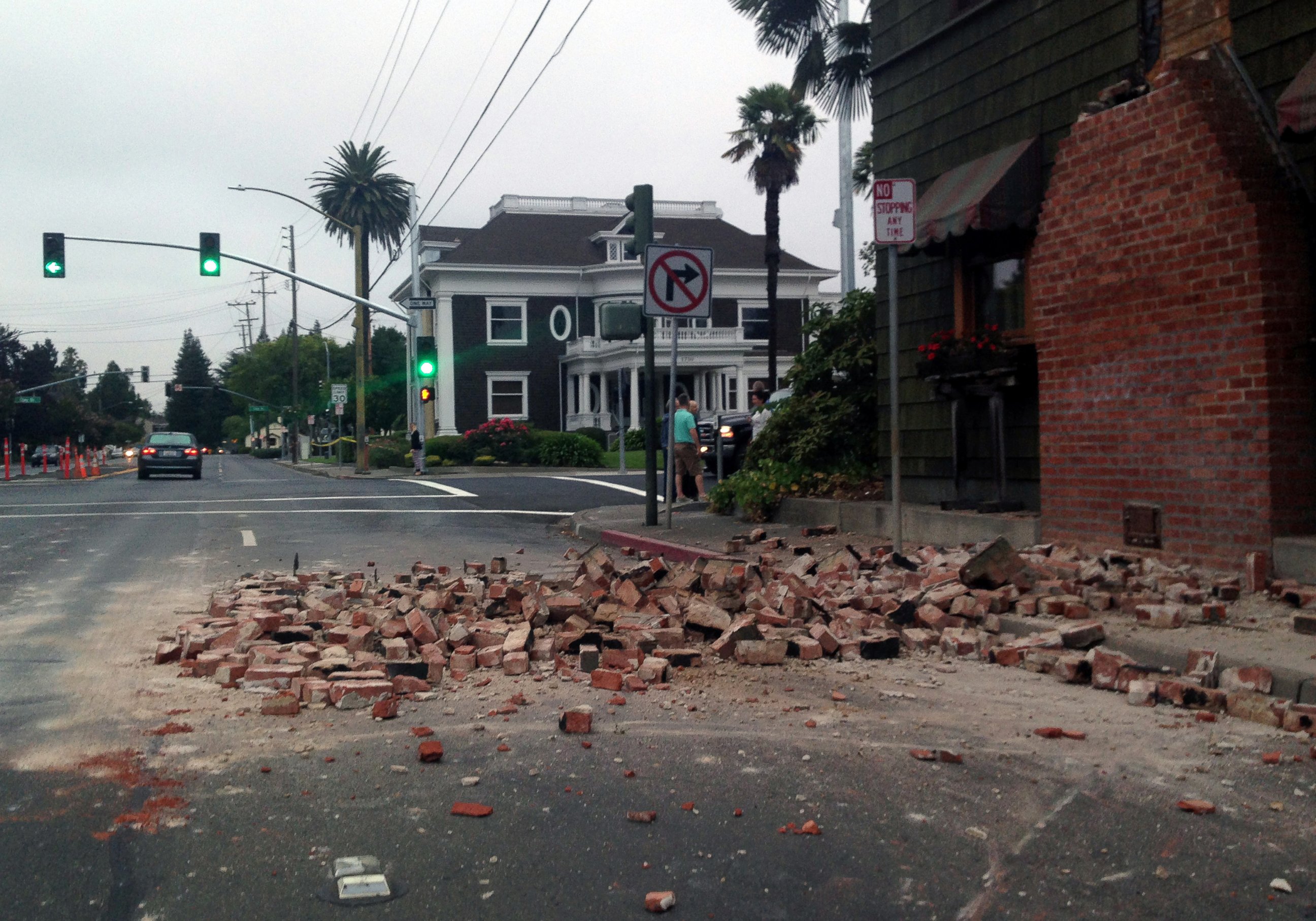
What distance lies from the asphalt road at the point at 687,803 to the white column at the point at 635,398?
132ft

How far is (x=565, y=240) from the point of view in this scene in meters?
52.5

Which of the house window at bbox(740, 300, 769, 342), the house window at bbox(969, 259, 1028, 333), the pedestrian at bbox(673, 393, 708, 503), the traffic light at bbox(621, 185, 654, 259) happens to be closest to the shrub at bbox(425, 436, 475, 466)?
the house window at bbox(740, 300, 769, 342)

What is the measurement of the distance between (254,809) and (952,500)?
320 inches

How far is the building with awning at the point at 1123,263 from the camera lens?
7.35 m

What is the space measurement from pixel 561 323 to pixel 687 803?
47.8 metres

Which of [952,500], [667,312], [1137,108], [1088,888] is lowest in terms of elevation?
[1088,888]

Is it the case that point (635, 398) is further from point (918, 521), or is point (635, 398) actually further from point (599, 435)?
point (918, 521)

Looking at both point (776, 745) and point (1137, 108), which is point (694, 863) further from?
point (1137, 108)

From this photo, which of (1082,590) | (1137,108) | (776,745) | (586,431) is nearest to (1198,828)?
(776,745)

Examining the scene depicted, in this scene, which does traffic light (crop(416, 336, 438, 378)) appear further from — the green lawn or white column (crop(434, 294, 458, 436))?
white column (crop(434, 294, 458, 436))

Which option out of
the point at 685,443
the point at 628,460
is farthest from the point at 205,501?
the point at 628,460

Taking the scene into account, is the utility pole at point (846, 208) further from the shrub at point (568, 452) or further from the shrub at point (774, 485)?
the shrub at point (568, 452)

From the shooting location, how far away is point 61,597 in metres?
9.12

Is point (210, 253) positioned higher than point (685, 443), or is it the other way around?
point (210, 253)
